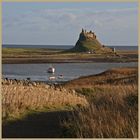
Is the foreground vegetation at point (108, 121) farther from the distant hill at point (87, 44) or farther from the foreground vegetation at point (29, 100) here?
the distant hill at point (87, 44)

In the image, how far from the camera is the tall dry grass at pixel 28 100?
46.5 feet

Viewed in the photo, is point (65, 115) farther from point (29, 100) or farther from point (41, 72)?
point (41, 72)

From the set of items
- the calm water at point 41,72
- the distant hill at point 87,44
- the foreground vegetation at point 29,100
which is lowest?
the calm water at point 41,72

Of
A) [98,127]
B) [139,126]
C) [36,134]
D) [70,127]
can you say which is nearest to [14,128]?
[36,134]

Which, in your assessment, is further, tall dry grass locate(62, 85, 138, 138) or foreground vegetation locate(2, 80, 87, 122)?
foreground vegetation locate(2, 80, 87, 122)

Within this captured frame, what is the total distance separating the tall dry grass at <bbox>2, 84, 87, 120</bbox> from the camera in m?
14.2

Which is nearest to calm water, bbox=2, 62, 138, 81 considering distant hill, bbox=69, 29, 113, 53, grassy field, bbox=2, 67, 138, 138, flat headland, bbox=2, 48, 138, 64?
flat headland, bbox=2, 48, 138, 64

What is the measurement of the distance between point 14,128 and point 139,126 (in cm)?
346

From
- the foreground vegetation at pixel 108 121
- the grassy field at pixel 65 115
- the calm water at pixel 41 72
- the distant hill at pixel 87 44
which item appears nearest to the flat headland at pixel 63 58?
the distant hill at pixel 87 44

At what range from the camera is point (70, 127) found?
10.9m

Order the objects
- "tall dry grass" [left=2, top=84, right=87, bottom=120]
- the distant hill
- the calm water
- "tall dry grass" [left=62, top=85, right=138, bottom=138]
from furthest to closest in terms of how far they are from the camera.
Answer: the distant hill → the calm water → "tall dry grass" [left=2, top=84, right=87, bottom=120] → "tall dry grass" [left=62, top=85, right=138, bottom=138]

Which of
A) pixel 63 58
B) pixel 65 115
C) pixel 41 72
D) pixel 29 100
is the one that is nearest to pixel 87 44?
pixel 63 58

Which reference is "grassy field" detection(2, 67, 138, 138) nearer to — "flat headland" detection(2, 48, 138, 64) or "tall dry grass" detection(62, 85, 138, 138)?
"tall dry grass" detection(62, 85, 138, 138)

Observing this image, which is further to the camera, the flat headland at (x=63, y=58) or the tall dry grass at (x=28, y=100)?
the flat headland at (x=63, y=58)
